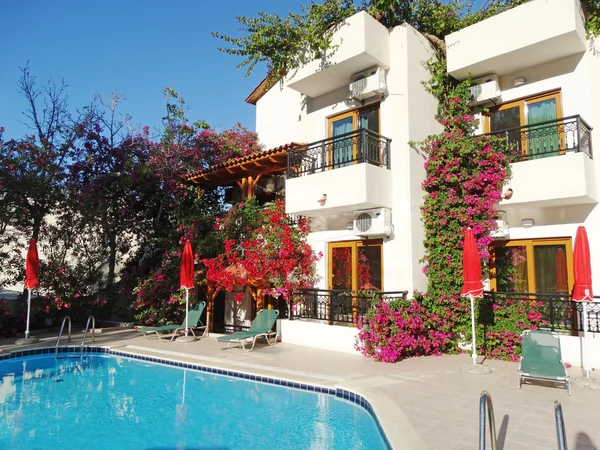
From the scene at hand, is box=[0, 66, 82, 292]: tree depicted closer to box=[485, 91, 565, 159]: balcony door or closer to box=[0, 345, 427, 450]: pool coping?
box=[0, 345, 427, 450]: pool coping

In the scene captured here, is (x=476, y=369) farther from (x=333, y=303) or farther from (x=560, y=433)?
(x=560, y=433)

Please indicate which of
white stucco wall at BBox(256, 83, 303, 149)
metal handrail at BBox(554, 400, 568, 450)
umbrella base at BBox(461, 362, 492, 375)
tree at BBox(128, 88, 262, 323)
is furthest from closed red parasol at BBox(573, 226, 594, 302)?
white stucco wall at BBox(256, 83, 303, 149)

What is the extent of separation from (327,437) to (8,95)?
19395mm

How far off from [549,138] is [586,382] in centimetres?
627

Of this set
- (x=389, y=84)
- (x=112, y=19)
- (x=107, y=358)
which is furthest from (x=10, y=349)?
(x=389, y=84)

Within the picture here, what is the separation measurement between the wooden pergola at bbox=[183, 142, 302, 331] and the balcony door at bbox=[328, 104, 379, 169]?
1628mm

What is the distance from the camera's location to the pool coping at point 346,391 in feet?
19.0

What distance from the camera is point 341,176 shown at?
12156 millimetres

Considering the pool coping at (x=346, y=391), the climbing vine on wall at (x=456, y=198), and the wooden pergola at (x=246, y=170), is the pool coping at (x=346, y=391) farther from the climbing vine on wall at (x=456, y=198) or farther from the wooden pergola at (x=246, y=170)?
the wooden pergola at (x=246, y=170)

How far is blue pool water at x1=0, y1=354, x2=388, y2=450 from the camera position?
6.63 metres

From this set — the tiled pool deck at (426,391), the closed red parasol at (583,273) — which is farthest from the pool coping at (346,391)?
the closed red parasol at (583,273)

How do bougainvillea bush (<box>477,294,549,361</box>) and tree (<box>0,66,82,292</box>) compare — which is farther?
tree (<box>0,66,82,292</box>)

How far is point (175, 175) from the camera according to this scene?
18359mm

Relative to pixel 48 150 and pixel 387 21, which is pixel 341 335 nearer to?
pixel 387 21
